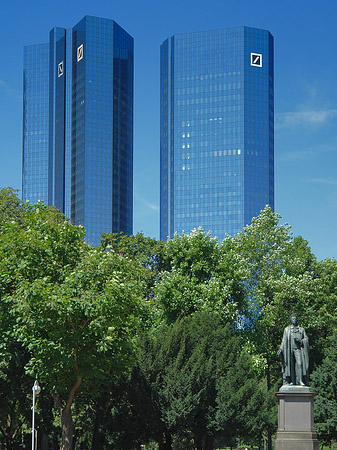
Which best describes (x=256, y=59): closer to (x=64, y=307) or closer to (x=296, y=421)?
(x=64, y=307)

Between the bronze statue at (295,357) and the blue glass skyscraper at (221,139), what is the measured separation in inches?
5864

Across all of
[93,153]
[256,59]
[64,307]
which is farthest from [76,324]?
[256,59]

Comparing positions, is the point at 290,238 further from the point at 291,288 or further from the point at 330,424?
the point at 330,424

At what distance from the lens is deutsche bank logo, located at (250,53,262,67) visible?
636ft

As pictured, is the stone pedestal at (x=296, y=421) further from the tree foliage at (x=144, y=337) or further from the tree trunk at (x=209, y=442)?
the tree trunk at (x=209, y=442)

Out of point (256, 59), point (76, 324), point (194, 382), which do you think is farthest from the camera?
point (256, 59)

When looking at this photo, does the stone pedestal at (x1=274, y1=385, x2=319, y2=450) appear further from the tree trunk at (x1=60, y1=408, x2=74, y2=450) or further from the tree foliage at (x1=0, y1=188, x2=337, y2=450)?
the tree trunk at (x1=60, y1=408, x2=74, y2=450)

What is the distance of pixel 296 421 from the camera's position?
28.0m

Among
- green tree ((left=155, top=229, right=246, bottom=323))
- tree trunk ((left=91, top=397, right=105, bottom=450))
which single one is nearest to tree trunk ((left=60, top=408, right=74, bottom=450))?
tree trunk ((left=91, top=397, right=105, bottom=450))

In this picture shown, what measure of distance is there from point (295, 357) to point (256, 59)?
174282mm

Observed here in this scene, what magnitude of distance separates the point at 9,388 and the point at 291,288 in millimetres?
21417

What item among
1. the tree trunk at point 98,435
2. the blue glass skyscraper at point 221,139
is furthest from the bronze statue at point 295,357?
the blue glass skyscraper at point 221,139

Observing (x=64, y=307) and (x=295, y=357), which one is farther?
(x=64, y=307)

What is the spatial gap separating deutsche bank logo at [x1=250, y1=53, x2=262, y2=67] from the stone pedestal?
173410mm
